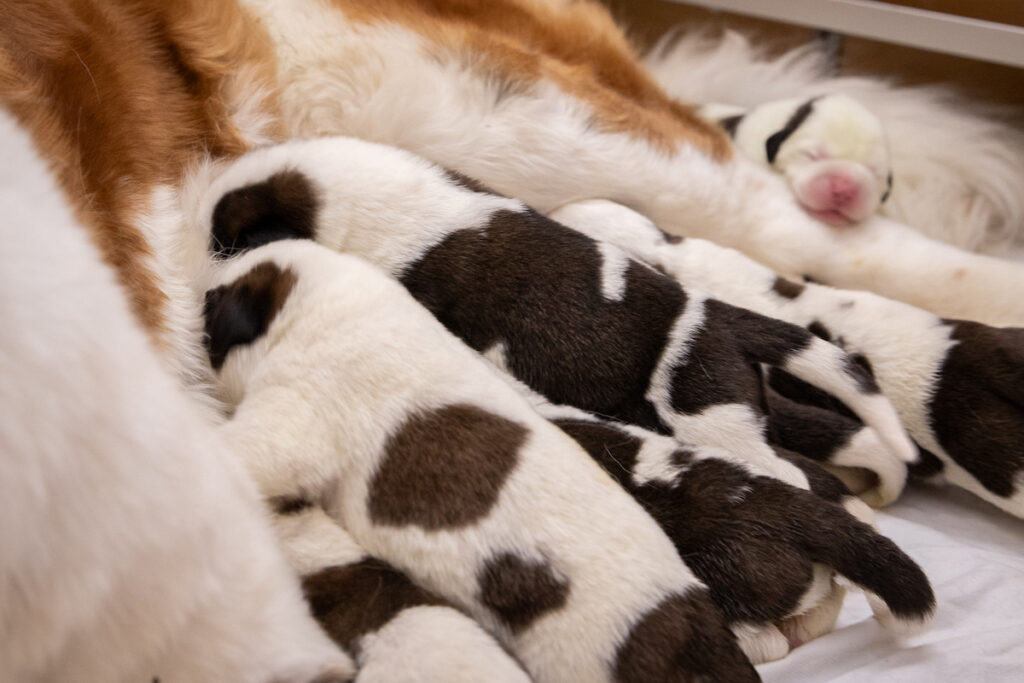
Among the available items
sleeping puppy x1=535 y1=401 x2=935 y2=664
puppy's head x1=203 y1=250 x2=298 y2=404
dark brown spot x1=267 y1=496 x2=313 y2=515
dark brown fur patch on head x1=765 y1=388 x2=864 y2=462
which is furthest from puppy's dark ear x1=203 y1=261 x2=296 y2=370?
dark brown fur patch on head x1=765 y1=388 x2=864 y2=462

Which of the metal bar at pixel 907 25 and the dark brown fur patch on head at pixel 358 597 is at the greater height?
the metal bar at pixel 907 25

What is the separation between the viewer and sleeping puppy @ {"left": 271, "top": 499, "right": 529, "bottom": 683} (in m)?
0.77

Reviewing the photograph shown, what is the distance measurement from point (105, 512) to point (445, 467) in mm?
342

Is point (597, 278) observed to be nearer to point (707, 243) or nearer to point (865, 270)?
point (707, 243)

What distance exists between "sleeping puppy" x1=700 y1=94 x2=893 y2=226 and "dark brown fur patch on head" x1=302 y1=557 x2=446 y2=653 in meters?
1.04

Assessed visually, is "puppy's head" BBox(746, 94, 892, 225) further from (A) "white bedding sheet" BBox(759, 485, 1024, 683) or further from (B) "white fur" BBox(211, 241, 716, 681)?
(B) "white fur" BBox(211, 241, 716, 681)

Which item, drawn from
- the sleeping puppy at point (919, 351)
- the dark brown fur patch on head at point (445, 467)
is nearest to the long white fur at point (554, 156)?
the sleeping puppy at point (919, 351)

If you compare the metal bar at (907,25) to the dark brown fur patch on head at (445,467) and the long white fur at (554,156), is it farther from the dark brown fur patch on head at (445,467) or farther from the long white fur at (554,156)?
the dark brown fur patch on head at (445,467)

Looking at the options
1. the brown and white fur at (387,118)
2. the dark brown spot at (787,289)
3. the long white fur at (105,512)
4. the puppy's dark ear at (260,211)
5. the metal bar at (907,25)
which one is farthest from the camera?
the metal bar at (907,25)

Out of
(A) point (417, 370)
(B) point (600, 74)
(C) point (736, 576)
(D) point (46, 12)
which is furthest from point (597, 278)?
(D) point (46, 12)

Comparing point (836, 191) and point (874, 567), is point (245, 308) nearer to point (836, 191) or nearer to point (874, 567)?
point (874, 567)

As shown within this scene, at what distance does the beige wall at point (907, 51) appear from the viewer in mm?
1599

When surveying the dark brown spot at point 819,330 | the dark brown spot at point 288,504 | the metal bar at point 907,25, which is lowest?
the dark brown spot at point 288,504

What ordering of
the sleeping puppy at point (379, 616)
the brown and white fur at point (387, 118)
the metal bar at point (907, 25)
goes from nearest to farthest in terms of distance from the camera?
the sleeping puppy at point (379, 616)
the brown and white fur at point (387, 118)
the metal bar at point (907, 25)
